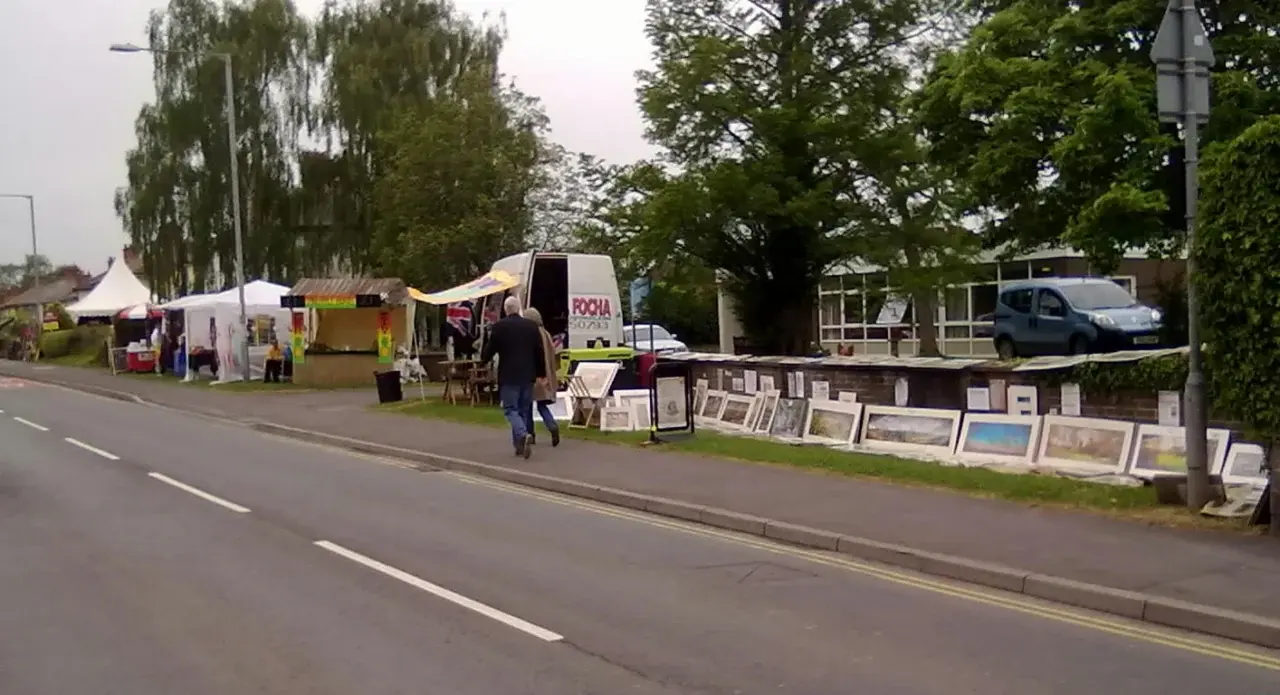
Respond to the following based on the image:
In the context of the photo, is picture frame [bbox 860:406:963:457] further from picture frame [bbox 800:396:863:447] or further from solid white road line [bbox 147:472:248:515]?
solid white road line [bbox 147:472:248:515]

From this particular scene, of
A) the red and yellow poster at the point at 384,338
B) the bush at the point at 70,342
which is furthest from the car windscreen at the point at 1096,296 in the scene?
the bush at the point at 70,342

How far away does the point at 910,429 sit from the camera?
1439 centimetres

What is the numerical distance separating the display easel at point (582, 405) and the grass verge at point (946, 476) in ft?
2.31

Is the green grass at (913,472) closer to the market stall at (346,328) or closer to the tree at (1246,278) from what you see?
the tree at (1246,278)

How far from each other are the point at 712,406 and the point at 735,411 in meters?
0.78

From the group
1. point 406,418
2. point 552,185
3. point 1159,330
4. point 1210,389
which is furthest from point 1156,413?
point 552,185

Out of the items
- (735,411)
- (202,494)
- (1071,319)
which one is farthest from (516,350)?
(1071,319)

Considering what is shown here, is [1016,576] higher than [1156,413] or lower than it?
lower

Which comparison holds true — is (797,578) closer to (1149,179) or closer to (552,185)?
(1149,179)

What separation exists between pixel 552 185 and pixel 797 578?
30.8 m

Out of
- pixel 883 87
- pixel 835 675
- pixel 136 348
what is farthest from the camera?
pixel 136 348

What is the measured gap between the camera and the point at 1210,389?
33.1ft

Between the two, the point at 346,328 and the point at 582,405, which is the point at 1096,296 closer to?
the point at 582,405

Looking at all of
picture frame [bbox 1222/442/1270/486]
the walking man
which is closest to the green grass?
picture frame [bbox 1222/442/1270/486]
